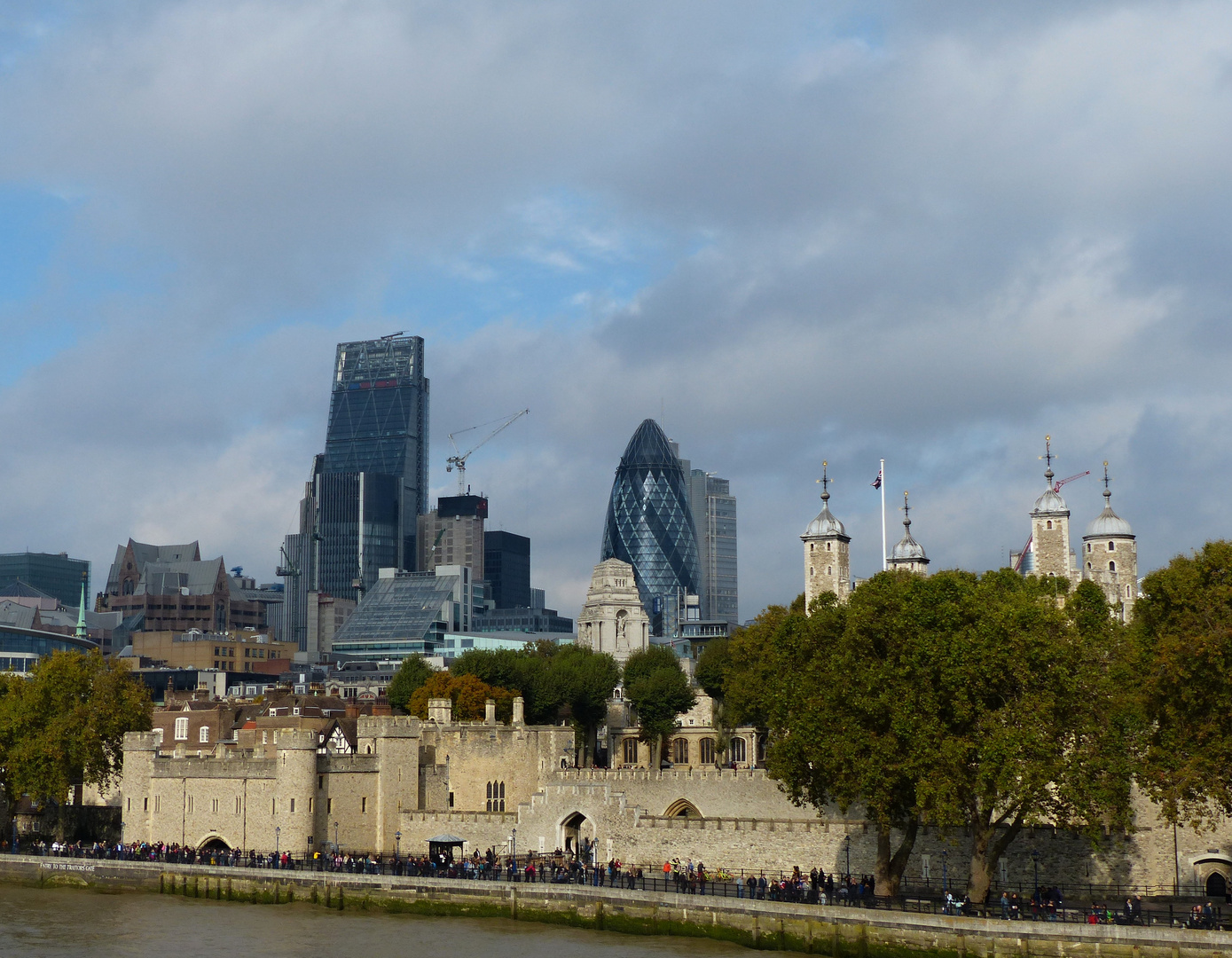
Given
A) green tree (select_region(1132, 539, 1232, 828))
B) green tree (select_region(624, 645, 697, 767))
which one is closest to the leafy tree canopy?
green tree (select_region(624, 645, 697, 767))

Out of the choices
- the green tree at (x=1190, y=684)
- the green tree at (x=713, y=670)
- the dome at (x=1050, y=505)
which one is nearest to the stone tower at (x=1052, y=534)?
the dome at (x=1050, y=505)

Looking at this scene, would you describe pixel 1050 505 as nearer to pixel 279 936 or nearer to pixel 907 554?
pixel 907 554

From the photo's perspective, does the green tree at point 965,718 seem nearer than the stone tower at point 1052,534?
Yes

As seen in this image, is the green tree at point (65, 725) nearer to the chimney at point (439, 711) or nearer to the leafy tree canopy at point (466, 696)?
the chimney at point (439, 711)

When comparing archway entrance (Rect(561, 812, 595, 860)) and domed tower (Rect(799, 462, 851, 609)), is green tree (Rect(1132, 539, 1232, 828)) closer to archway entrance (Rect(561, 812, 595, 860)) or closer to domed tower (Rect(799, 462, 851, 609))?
archway entrance (Rect(561, 812, 595, 860))

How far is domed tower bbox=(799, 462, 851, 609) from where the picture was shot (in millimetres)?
113188

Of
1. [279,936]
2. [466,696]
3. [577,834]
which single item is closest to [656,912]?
[279,936]

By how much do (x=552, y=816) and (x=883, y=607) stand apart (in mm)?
21272

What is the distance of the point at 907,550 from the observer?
11575cm

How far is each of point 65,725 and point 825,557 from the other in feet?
177

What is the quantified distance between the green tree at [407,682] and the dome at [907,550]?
3519 cm

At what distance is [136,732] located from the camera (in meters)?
79.9

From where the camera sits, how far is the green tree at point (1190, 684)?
48781mm

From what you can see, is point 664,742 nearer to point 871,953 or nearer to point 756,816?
point 756,816
